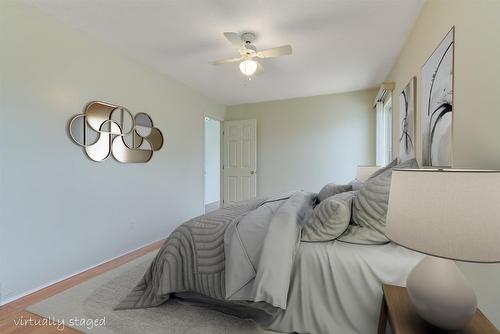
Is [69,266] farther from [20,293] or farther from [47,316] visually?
[47,316]

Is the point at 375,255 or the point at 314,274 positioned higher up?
the point at 375,255

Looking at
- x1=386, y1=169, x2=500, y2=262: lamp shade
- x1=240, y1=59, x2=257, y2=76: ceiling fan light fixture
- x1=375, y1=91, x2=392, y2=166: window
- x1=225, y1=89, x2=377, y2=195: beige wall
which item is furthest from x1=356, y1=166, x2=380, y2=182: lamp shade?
x1=386, y1=169, x2=500, y2=262: lamp shade

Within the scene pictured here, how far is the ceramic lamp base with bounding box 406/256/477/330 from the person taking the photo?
0.81 m

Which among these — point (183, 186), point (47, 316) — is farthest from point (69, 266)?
point (183, 186)

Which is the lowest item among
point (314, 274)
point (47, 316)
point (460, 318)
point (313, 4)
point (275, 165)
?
point (47, 316)

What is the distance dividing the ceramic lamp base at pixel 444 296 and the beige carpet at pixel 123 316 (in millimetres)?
1058

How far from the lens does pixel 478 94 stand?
115 cm

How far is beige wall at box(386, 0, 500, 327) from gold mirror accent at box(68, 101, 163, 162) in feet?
9.89

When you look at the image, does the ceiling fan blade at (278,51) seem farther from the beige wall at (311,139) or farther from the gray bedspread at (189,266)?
the beige wall at (311,139)

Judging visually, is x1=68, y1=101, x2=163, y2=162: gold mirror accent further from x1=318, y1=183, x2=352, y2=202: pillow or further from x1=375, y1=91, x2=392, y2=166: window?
x1=375, y1=91, x2=392, y2=166: window

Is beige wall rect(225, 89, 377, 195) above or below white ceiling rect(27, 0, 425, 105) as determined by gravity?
below

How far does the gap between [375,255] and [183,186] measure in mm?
3052

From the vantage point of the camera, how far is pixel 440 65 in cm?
157

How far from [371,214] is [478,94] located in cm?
80
